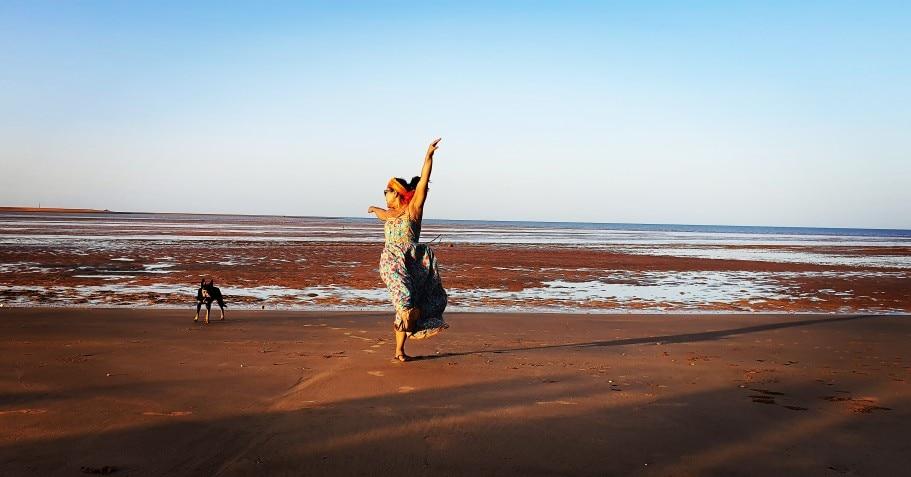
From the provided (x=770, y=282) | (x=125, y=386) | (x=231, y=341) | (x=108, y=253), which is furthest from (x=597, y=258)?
(x=125, y=386)

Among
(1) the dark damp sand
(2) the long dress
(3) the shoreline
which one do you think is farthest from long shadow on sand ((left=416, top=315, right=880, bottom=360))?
(3) the shoreline

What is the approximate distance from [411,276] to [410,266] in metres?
0.13

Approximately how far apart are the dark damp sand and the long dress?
519 mm

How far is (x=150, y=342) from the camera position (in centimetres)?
904

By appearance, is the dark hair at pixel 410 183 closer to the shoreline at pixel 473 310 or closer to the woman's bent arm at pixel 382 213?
the woman's bent arm at pixel 382 213

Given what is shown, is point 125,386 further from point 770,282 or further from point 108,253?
point 108,253

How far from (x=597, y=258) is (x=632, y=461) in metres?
29.1

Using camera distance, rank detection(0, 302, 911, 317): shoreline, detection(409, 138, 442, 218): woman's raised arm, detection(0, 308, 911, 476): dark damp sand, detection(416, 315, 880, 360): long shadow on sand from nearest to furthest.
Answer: detection(0, 308, 911, 476): dark damp sand → detection(409, 138, 442, 218): woman's raised arm → detection(416, 315, 880, 360): long shadow on sand → detection(0, 302, 911, 317): shoreline

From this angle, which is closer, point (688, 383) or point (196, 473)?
point (196, 473)

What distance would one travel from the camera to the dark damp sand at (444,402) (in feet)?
15.3

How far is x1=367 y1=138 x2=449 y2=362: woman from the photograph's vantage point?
773 cm

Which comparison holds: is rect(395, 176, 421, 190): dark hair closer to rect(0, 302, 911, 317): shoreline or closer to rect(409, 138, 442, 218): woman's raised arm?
rect(409, 138, 442, 218): woman's raised arm

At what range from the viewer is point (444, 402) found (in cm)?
618

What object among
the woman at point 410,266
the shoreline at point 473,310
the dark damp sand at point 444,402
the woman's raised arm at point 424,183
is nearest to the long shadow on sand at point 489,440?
the dark damp sand at point 444,402
